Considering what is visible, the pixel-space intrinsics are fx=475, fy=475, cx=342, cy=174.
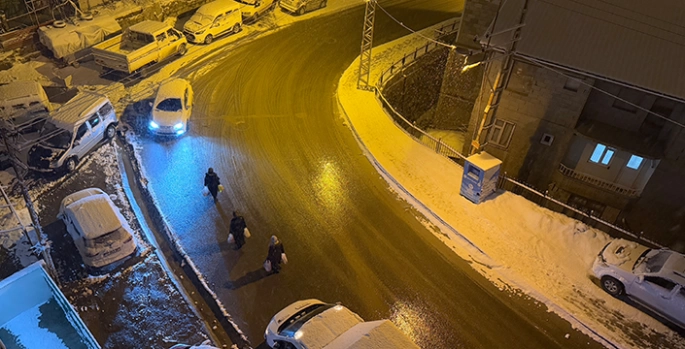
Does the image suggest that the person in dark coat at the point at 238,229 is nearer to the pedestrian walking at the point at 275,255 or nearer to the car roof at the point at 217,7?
the pedestrian walking at the point at 275,255

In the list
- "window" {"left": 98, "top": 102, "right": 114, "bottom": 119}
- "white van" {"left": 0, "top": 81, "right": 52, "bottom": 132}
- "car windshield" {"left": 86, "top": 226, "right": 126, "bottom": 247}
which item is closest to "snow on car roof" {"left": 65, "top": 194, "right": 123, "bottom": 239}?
"car windshield" {"left": 86, "top": 226, "right": 126, "bottom": 247}

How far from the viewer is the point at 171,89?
71.5ft

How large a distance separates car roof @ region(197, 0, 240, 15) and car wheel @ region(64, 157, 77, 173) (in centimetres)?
1287

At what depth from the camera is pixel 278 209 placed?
17.5 meters

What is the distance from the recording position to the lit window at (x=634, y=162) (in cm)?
1926

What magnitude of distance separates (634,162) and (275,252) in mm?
15124

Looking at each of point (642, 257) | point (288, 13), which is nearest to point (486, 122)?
point (642, 257)

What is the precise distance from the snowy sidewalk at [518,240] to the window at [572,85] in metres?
5.01

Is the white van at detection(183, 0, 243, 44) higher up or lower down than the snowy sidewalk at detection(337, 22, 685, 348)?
higher up

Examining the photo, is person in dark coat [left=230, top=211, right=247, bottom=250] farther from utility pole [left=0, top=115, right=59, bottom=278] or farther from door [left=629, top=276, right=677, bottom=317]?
door [left=629, top=276, right=677, bottom=317]

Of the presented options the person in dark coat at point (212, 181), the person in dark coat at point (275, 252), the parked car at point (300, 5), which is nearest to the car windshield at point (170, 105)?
the person in dark coat at point (212, 181)

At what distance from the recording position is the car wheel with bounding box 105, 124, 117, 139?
2031 cm

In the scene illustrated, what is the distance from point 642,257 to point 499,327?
5.24 meters

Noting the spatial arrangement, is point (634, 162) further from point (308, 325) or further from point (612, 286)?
point (308, 325)
